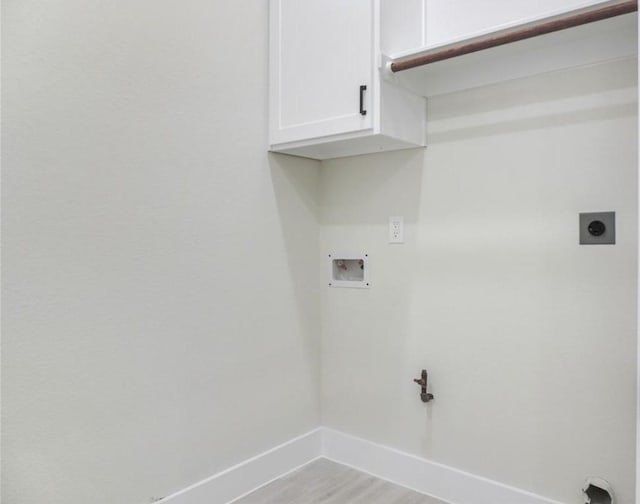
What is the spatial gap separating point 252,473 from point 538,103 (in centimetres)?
176

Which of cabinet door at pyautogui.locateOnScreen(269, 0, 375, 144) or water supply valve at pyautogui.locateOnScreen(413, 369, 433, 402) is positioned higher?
cabinet door at pyautogui.locateOnScreen(269, 0, 375, 144)

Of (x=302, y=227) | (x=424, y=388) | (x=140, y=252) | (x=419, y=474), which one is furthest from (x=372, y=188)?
(x=419, y=474)

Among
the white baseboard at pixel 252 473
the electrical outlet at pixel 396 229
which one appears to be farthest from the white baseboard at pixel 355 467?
the electrical outlet at pixel 396 229

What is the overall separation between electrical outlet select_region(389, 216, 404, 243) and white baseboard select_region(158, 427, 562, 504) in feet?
2.91

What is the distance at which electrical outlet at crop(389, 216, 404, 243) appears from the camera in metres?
2.06

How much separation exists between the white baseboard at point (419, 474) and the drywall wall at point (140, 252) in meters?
0.25

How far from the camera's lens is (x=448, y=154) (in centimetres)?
192

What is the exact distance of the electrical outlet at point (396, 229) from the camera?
81.2 inches

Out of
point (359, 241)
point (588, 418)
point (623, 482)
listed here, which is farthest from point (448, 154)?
point (623, 482)

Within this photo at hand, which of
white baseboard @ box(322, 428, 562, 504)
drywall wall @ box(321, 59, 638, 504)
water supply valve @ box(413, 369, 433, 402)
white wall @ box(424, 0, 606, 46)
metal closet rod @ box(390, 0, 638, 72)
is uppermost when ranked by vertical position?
white wall @ box(424, 0, 606, 46)

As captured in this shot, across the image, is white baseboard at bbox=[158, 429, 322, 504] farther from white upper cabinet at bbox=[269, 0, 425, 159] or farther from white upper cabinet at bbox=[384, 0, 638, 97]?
white upper cabinet at bbox=[384, 0, 638, 97]

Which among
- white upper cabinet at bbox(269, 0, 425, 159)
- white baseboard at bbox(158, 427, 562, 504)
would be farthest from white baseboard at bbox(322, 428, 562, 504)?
white upper cabinet at bbox(269, 0, 425, 159)

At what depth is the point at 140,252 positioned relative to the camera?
162 centimetres

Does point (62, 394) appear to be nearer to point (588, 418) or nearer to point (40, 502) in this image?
point (40, 502)
